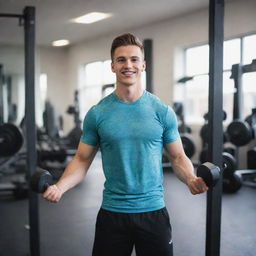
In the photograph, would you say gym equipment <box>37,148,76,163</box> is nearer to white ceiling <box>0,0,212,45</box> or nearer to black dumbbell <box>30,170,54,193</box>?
white ceiling <box>0,0,212,45</box>

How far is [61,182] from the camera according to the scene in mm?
1109

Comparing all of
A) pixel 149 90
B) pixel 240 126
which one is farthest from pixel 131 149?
pixel 149 90

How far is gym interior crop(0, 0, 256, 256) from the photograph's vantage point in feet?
6.09

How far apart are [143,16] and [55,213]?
3.57m

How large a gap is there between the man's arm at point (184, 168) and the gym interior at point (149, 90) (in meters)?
0.35

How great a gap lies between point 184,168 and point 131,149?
18cm

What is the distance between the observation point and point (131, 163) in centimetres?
108

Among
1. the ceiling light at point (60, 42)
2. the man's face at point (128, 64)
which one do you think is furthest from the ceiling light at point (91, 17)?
the man's face at point (128, 64)

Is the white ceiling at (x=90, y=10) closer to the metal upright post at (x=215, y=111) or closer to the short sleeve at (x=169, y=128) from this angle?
the metal upright post at (x=215, y=111)

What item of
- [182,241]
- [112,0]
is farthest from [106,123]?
[112,0]

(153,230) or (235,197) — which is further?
(235,197)

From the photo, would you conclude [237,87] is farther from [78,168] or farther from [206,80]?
[78,168]

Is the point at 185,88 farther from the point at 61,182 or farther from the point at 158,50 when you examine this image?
the point at 61,182

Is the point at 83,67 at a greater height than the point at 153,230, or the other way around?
the point at 83,67
